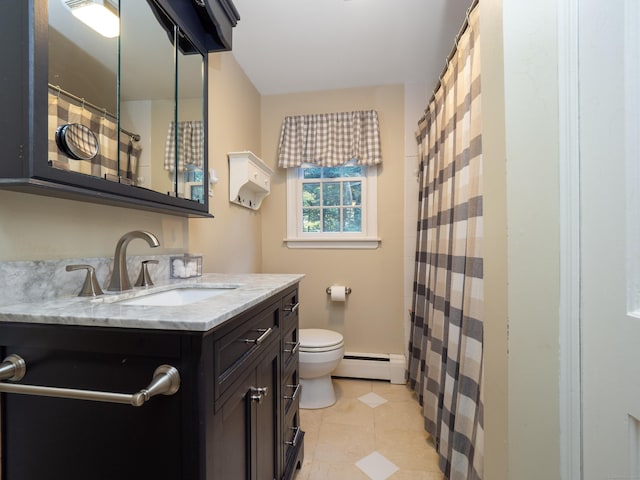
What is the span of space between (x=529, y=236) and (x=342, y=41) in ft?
5.74

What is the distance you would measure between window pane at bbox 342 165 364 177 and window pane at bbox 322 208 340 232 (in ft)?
1.03

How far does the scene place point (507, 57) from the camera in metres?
0.64

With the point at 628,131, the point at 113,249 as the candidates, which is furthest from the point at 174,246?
the point at 628,131

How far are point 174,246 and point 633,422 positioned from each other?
153cm

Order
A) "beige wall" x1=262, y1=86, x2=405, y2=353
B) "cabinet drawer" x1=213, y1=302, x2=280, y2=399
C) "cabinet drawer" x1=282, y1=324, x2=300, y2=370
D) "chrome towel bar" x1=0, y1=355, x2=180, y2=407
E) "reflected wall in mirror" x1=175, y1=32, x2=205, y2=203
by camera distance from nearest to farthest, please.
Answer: "chrome towel bar" x1=0, y1=355, x2=180, y2=407 < "cabinet drawer" x1=213, y1=302, x2=280, y2=399 < "cabinet drawer" x1=282, y1=324, x2=300, y2=370 < "reflected wall in mirror" x1=175, y1=32, x2=205, y2=203 < "beige wall" x1=262, y1=86, x2=405, y2=353

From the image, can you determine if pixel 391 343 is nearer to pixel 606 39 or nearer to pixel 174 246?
pixel 174 246

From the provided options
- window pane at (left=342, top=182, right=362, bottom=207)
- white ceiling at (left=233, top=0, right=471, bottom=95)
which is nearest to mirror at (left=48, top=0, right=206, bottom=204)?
white ceiling at (left=233, top=0, right=471, bottom=95)

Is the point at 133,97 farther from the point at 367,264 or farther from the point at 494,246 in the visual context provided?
the point at 367,264

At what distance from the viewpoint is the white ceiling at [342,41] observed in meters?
1.54

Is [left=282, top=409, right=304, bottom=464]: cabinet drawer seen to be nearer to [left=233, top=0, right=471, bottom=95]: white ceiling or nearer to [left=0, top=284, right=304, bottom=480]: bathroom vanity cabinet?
[left=0, top=284, right=304, bottom=480]: bathroom vanity cabinet

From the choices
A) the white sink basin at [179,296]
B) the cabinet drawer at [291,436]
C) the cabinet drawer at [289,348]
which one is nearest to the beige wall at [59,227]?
the white sink basin at [179,296]

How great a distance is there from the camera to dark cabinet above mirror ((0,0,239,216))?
0.61 m

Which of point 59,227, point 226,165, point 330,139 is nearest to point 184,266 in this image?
point 59,227

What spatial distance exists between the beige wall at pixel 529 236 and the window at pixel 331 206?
1696 millimetres
